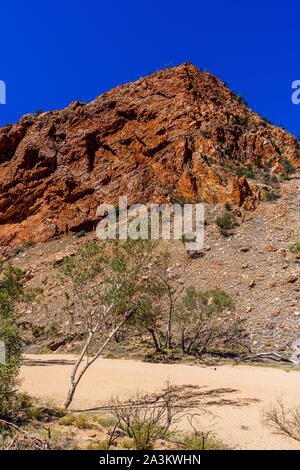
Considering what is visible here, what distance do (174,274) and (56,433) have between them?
810 inches

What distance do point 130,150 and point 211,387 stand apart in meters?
36.0

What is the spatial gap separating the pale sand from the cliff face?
2269 cm

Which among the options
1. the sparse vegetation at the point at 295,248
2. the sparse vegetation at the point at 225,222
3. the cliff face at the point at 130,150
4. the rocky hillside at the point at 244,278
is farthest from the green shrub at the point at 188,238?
the sparse vegetation at the point at 295,248

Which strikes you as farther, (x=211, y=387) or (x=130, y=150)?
(x=130, y=150)

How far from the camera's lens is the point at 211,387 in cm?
1150

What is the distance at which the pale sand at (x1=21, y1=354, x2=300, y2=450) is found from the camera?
6.86m

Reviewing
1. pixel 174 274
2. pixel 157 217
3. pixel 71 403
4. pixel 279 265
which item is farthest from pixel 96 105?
pixel 71 403

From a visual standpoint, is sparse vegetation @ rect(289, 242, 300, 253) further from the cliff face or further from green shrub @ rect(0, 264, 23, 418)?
green shrub @ rect(0, 264, 23, 418)

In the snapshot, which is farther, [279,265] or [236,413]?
[279,265]

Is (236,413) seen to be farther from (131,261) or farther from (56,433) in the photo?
(131,261)

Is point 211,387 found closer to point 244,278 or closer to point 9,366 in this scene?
point 9,366

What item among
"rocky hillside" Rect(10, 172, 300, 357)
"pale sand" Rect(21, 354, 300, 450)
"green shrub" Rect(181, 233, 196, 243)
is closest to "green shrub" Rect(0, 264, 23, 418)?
"pale sand" Rect(21, 354, 300, 450)

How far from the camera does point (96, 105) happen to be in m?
46.8

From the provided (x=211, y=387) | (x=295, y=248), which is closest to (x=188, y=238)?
(x=295, y=248)
